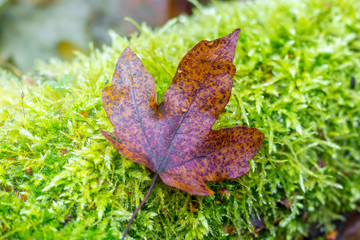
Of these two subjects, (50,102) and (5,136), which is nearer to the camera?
(5,136)

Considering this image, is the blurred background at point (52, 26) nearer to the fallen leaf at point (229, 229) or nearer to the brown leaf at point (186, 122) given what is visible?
the brown leaf at point (186, 122)

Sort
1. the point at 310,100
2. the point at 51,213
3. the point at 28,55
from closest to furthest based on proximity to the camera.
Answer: the point at 51,213, the point at 310,100, the point at 28,55

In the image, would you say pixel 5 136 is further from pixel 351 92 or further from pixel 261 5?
pixel 261 5

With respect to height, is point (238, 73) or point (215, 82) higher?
point (215, 82)

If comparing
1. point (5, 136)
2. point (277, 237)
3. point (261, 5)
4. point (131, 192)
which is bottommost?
point (277, 237)

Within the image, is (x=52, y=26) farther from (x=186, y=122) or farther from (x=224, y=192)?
(x=224, y=192)

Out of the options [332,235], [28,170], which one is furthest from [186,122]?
[332,235]

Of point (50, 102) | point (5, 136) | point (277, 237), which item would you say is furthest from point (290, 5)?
point (5, 136)

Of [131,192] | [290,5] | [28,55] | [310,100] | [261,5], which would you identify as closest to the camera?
[131,192]

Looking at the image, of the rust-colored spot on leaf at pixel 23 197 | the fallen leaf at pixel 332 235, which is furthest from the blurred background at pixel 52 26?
the fallen leaf at pixel 332 235
